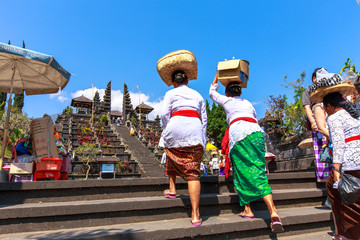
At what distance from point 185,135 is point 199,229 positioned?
0.92 meters

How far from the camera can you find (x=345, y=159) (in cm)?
207

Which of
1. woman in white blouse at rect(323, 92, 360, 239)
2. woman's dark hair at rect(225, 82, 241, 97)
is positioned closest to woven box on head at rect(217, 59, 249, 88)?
woman's dark hair at rect(225, 82, 241, 97)

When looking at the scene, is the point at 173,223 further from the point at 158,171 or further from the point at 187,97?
the point at 158,171

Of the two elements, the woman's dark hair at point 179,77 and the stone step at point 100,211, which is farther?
the woman's dark hair at point 179,77

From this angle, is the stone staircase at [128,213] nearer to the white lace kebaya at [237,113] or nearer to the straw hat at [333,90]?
the white lace kebaya at [237,113]

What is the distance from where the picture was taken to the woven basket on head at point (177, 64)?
2.80 metres

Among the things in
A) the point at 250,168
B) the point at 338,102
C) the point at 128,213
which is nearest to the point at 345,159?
the point at 338,102

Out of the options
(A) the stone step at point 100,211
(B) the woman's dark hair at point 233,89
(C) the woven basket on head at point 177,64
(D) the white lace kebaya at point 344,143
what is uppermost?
(C) the woven basket on head at point 177,64

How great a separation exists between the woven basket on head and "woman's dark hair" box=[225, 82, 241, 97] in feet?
1.53

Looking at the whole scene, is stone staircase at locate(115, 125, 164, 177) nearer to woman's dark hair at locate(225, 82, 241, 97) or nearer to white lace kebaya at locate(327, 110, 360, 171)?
woman's dark hair at locate(225, 82, 241, 97)

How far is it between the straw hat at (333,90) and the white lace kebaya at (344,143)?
28 centimetres

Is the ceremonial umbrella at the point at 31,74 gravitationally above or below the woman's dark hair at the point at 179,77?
above

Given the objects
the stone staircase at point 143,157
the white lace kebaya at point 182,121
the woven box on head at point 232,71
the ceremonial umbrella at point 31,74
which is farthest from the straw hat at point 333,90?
the stone staircase at point 143,157

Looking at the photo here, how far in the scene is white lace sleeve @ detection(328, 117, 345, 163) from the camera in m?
2.08
